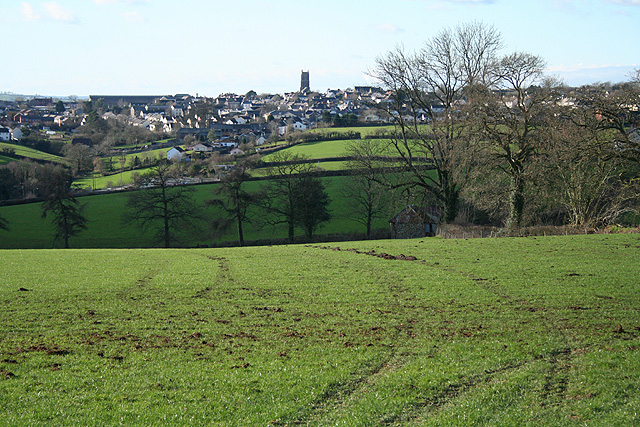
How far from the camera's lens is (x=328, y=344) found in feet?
50.8

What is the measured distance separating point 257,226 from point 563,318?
5379 centimetres

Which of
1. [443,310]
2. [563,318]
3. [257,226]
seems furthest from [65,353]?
[257,226]

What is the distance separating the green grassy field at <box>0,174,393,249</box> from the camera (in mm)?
66188

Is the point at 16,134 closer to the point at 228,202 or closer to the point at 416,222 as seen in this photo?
the point at 228,202

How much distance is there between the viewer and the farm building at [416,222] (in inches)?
2271

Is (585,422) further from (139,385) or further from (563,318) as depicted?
(139,385)

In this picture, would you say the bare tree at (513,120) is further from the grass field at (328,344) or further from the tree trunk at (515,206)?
the grass field at (328,344)

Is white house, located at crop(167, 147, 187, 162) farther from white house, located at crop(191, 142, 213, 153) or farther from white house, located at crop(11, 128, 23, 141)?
white house, located at crop(11, 128, 23, 141)

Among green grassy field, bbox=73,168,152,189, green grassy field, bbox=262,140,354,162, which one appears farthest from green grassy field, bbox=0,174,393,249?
green grassy field, bbox=73,168,152,189

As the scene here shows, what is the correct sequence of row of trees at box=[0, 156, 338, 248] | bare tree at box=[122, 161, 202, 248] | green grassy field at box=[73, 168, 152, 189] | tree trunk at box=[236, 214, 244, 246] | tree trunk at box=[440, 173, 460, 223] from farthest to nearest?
1. green grassy field at box=[73, 168, 152, 189]
2. bare tree at box=[122, 161, 202, 248]
3. row of trees at box=[0, 156, 338, 248]
4. tree trunk at box=[236, 214, 244, 246]
5. tree trunk at box=[440, 173, 460, 223]

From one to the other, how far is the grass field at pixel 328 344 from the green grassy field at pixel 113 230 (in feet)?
131

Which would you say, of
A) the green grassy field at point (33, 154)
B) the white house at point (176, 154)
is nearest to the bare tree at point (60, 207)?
the white house at point (176, 154)

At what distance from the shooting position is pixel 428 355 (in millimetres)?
14516

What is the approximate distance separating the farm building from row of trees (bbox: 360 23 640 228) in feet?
25.5
